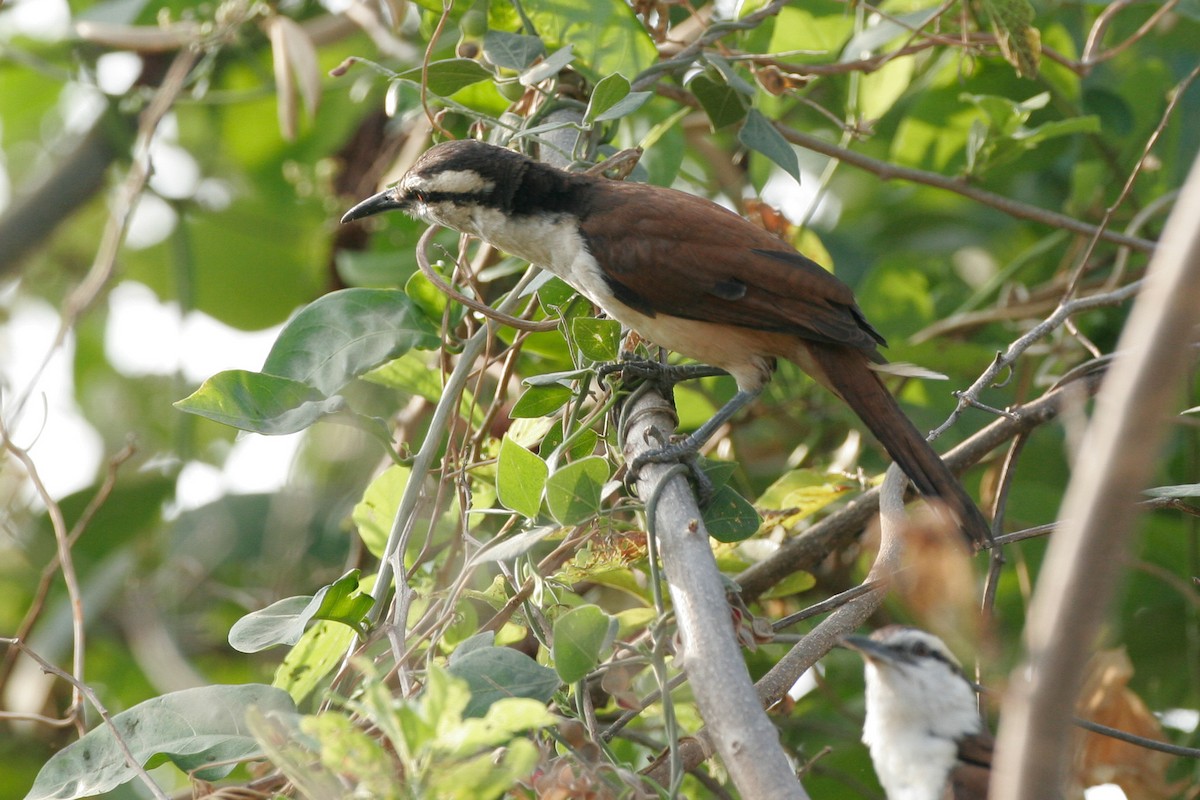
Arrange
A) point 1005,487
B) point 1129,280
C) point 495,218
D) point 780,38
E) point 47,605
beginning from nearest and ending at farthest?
point 1005,487 < point 495,218 < point 780,38 < point 1129,280 < point 47,605

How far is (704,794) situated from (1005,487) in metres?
1.12

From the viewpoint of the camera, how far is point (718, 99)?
10.7 feet

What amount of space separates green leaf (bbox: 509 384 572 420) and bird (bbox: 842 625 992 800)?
0.87 metres

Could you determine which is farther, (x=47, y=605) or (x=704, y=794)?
(x=47, y=605)

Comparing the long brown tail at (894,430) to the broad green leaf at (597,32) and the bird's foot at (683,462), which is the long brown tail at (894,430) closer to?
the bird's foot at (683,462)

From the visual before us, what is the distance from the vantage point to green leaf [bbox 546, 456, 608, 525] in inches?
88.8

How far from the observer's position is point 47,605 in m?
4.87

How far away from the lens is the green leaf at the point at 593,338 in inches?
110

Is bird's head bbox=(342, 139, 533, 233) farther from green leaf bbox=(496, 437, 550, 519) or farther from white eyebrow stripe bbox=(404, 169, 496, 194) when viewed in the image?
green leaf bbox=(496, 437, 550, 519)

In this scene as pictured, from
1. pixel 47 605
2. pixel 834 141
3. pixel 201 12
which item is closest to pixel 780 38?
pixel 834 141

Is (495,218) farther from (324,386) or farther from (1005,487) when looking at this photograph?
(1005,487)

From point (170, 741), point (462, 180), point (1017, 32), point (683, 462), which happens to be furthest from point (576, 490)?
point (1017, 32)

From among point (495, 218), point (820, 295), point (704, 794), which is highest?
point (495, 218)

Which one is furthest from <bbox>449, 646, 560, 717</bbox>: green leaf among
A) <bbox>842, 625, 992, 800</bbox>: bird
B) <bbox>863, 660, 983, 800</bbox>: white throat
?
<bbox>863, 660, 983, 800</bbox>: white throat
